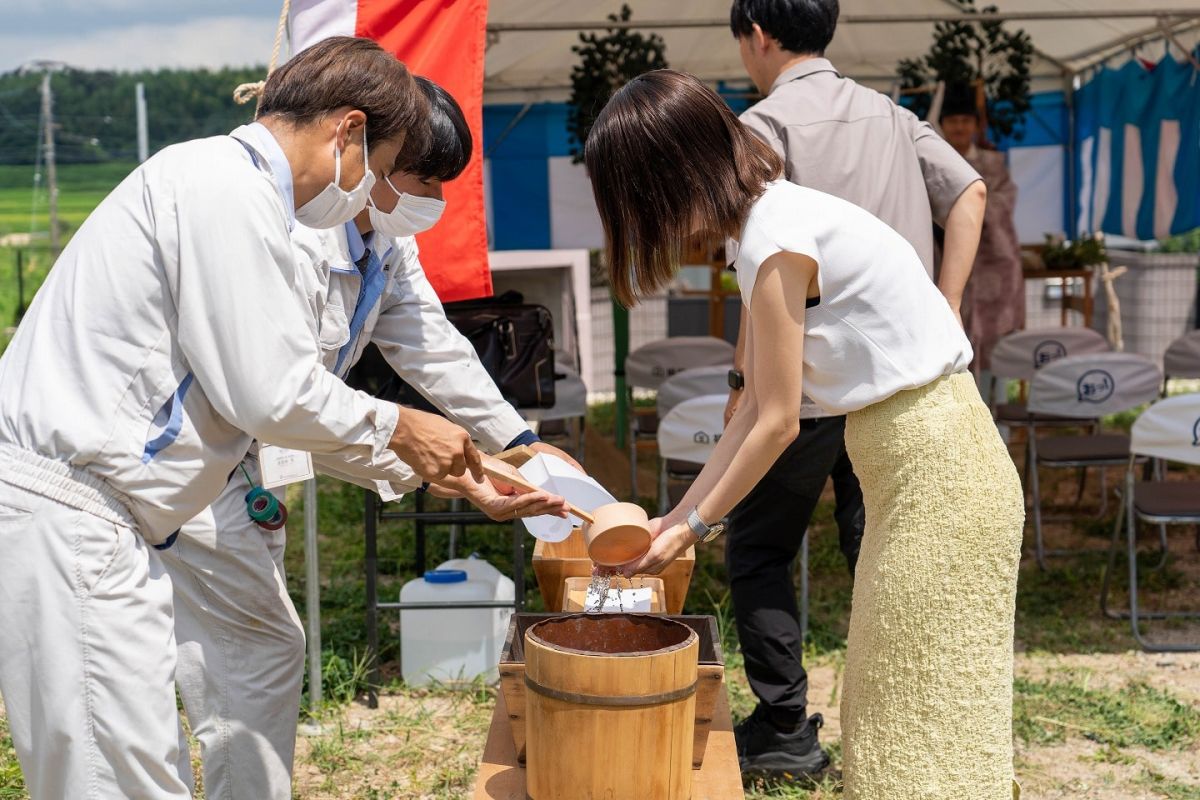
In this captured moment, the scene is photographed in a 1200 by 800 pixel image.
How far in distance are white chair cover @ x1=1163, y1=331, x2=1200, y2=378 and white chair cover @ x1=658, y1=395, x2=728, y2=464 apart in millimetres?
3013

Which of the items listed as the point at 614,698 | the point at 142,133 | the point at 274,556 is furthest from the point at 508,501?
the point at 142,133

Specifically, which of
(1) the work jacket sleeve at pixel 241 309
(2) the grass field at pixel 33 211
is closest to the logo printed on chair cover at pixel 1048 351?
(1) the work jacket sleeve at pixel 241 309

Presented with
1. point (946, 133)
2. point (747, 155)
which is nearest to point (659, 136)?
point (747, 155)

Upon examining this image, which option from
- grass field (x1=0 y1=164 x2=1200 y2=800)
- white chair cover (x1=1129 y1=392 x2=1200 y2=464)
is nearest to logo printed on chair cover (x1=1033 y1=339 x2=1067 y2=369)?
grass field (x1=0 y1=164 x2=1200 y2=800)

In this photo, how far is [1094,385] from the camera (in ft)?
16.4

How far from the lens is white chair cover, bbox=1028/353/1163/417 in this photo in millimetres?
4988

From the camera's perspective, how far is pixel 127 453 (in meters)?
1.72

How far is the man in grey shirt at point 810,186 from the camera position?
Answer: 2900 millimetres

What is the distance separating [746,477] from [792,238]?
40 cm

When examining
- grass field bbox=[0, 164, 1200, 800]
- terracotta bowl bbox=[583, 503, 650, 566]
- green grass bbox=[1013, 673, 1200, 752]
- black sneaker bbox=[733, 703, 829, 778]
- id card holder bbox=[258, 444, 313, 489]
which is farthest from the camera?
green grass bbox=[1013, 673, 1200, 752]

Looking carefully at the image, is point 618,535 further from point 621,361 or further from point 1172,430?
point 621,361

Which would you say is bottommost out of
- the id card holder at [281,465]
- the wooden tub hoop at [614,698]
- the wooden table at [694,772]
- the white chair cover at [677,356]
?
the wooden table at [694,772]

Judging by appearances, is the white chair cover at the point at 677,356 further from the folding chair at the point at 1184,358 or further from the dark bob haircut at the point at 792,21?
the dark bob haircut at the point at 792,21

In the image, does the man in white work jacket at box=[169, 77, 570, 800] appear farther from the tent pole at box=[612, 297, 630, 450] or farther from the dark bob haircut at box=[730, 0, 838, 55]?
the tent pole at box=[612, 297, 630, 450]
